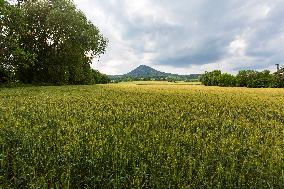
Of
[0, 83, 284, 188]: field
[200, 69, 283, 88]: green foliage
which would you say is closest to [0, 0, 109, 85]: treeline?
[0, 83, 284, 188]: field

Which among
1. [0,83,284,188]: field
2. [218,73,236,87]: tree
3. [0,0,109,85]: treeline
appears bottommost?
[218,73,236,87]: tree

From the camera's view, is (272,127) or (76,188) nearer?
(76,188)

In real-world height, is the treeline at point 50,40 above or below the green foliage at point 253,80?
above

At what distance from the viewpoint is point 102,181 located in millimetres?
6918

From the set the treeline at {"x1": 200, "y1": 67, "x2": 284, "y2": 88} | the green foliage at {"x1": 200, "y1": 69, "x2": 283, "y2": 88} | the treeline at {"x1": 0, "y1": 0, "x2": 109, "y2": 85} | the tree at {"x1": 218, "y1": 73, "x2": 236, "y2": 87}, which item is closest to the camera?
the treeline at {"x1": 0, "y1": 0, "x2": 109, "y2": 85}

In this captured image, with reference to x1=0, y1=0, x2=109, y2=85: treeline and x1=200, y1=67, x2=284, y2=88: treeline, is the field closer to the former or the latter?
x1=0, y1=0, x2=109, y2=85: treeline

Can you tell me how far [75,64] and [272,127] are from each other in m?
54.8

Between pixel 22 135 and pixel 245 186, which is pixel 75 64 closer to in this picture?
pixel 22 135

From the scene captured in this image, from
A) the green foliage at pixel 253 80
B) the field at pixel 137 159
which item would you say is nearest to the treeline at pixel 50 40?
the field at pixel 137 159

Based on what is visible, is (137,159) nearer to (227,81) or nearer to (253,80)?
(253,80)

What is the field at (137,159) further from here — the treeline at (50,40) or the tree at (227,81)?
the tree at (227,81)

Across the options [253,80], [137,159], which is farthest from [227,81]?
[137,159]

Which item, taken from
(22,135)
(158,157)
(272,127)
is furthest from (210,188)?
(272,127)

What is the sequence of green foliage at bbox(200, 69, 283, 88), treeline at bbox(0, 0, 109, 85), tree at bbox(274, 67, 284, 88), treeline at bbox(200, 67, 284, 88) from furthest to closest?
green foliage at bbox(200, 69, 283, 88), treeline at bbox(200, 67, 284, 88), tree at bbox(274, 67, 284, 88), treeline at bbox(0, 0, 109, 85)
